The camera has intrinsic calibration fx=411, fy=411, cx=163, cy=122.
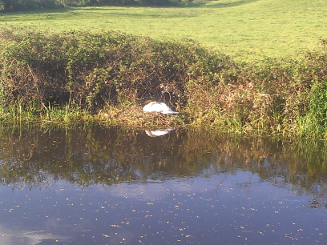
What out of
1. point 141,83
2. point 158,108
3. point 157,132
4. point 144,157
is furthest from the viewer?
Answer: point 141,83

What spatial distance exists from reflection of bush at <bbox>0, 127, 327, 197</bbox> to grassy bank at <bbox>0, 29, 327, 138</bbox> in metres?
1.13

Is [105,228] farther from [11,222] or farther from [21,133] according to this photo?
[21,133]

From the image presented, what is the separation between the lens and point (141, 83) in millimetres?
12109

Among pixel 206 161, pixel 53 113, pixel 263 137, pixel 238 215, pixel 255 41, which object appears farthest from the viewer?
pixel 255 41

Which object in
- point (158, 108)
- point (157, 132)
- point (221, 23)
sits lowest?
point (157, 132)

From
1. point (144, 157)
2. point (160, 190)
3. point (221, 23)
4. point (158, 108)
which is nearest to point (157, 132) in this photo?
point (158, 108)

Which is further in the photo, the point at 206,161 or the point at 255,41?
the point at 255,41

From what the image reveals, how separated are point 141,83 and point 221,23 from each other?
811 inches

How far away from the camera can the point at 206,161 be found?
8.03 meters

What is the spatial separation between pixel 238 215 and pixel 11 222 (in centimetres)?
304

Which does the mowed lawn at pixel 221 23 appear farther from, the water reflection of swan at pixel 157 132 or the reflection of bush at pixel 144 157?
the reflection of bush at pixel 144 157

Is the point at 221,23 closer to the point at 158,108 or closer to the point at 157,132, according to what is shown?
the point at 158,108

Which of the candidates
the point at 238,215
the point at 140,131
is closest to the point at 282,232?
the point at 238,215

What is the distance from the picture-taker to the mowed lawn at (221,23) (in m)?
20.0
